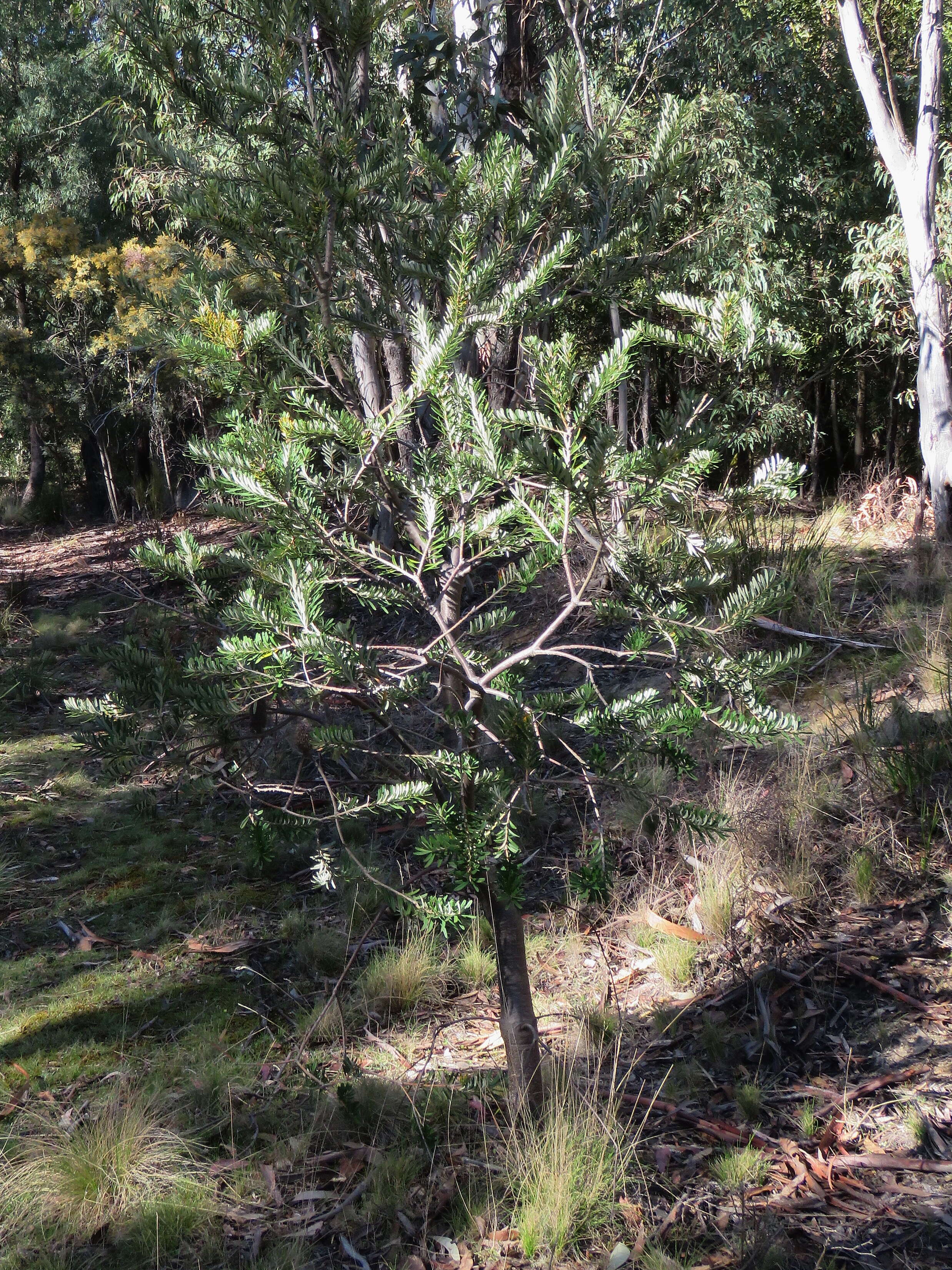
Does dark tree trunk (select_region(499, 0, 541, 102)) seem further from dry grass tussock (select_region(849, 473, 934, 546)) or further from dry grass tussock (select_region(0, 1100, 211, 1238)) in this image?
dry grass tussock (select_region(849, 473, 934, 546))

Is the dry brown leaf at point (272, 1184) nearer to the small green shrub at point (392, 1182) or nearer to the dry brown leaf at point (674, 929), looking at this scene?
the small green shrub at point (392, 1182)

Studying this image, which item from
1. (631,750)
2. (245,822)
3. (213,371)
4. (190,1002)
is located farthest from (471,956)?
(213,371)

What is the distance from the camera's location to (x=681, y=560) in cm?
225

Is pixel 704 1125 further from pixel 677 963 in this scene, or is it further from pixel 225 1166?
pixel 225 1166

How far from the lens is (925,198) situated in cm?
762

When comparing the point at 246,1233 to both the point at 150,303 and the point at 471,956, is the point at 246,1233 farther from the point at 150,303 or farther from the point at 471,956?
the point at 150,303

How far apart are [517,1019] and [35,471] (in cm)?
1700

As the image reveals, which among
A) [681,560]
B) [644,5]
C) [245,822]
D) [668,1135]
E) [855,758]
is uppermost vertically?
[644,5]

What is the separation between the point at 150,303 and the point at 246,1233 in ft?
8.10

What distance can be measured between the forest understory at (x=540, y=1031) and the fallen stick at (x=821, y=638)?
0.04 meters

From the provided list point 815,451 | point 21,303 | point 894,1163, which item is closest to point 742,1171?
point 894,1163

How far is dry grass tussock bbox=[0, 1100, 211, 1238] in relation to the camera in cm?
260

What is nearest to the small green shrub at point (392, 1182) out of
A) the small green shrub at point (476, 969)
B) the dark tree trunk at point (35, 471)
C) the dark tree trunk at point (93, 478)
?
the small green shrub at point (476, 969)

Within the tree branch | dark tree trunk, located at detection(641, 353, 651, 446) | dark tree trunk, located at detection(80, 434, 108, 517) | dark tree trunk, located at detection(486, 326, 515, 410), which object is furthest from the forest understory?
A: dark tree trunk, located at detection(80, 434, 108, 517)
